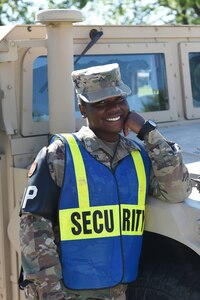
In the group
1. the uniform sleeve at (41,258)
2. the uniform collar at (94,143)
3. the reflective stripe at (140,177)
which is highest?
the uniform collar at (94,143)

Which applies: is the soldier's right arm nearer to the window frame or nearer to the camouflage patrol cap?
the camouflage patrol cap

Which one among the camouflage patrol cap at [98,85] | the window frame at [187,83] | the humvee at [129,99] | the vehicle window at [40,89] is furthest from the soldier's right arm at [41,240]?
the window frame at [187,83]

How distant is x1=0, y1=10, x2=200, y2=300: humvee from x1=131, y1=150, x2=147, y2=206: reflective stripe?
0.24ft

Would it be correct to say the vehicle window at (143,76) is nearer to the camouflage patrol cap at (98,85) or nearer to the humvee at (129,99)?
the humvee at (129,99)

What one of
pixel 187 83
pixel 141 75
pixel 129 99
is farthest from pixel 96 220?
pixel 187 83

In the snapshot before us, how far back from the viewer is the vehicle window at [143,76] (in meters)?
4.11

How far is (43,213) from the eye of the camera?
2744 mm

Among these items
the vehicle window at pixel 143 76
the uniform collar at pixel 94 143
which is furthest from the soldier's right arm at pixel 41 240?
the vehicle window at pixel 143 76

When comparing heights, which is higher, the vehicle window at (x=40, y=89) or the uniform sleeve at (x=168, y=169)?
the vehicle window at (x=40, y=89)

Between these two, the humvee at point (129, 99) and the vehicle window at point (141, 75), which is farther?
the vehicle window at point (141, 75)

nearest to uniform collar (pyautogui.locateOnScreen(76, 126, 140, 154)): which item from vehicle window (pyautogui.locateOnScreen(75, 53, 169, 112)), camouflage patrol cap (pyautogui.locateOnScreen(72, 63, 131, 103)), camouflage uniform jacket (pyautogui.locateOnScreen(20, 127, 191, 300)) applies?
camouflage uniform jacket (pyautogui.locateOnScreen(20, 127, 191, 300))

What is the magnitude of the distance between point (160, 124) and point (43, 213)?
1628 mm

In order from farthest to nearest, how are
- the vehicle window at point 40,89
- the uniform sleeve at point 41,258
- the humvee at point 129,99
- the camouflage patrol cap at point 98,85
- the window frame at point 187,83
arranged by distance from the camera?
the window frame at point 187,83 → the vehicle window at point 40,89 → the humvee at point 129,99 → the camouflage patrol cap at point 98,85 → the uniform sleeve at point 41,258

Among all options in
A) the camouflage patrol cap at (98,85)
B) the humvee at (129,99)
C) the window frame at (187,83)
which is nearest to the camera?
the camouflage patrol cap at (98,85)
